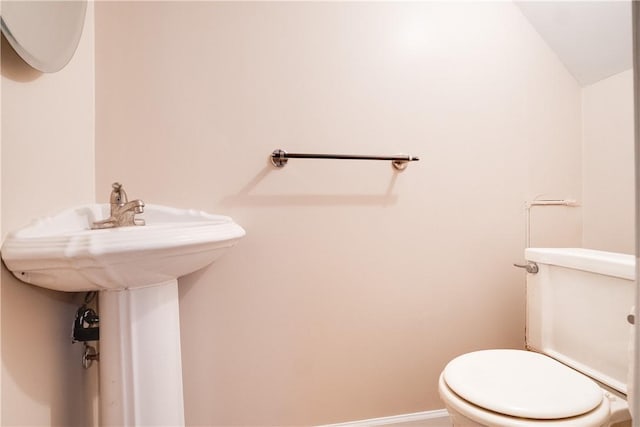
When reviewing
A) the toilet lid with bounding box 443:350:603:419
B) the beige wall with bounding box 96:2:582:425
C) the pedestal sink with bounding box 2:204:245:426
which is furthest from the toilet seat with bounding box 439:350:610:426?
the pedestal sink with bounding box 2:204:245:426

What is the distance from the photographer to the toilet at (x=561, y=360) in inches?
30.9

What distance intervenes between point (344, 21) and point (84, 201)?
3.51 ft

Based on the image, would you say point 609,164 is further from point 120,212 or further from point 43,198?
point 43,198

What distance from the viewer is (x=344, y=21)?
4.28 feet

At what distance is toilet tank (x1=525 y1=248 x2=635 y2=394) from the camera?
938mm

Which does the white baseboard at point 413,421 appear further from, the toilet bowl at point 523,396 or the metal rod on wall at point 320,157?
the metal rod on wall at point 320,157

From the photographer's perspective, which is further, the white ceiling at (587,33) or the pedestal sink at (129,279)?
the white ceiling at (587,33)

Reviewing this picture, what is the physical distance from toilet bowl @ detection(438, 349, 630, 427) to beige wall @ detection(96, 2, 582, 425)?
→ 429 mm

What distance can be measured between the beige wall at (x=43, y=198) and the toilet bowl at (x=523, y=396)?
3.10 ft

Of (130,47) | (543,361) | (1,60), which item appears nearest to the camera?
(1,60)

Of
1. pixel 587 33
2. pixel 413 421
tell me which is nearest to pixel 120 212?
pixel 413 421

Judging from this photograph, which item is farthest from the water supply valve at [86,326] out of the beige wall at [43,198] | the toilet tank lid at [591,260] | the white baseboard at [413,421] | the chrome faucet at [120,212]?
the toilet tank lid at [591,260]

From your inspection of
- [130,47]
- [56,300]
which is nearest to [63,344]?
[56,300]

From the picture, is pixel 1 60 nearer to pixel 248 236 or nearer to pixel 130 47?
pixel 130 47
